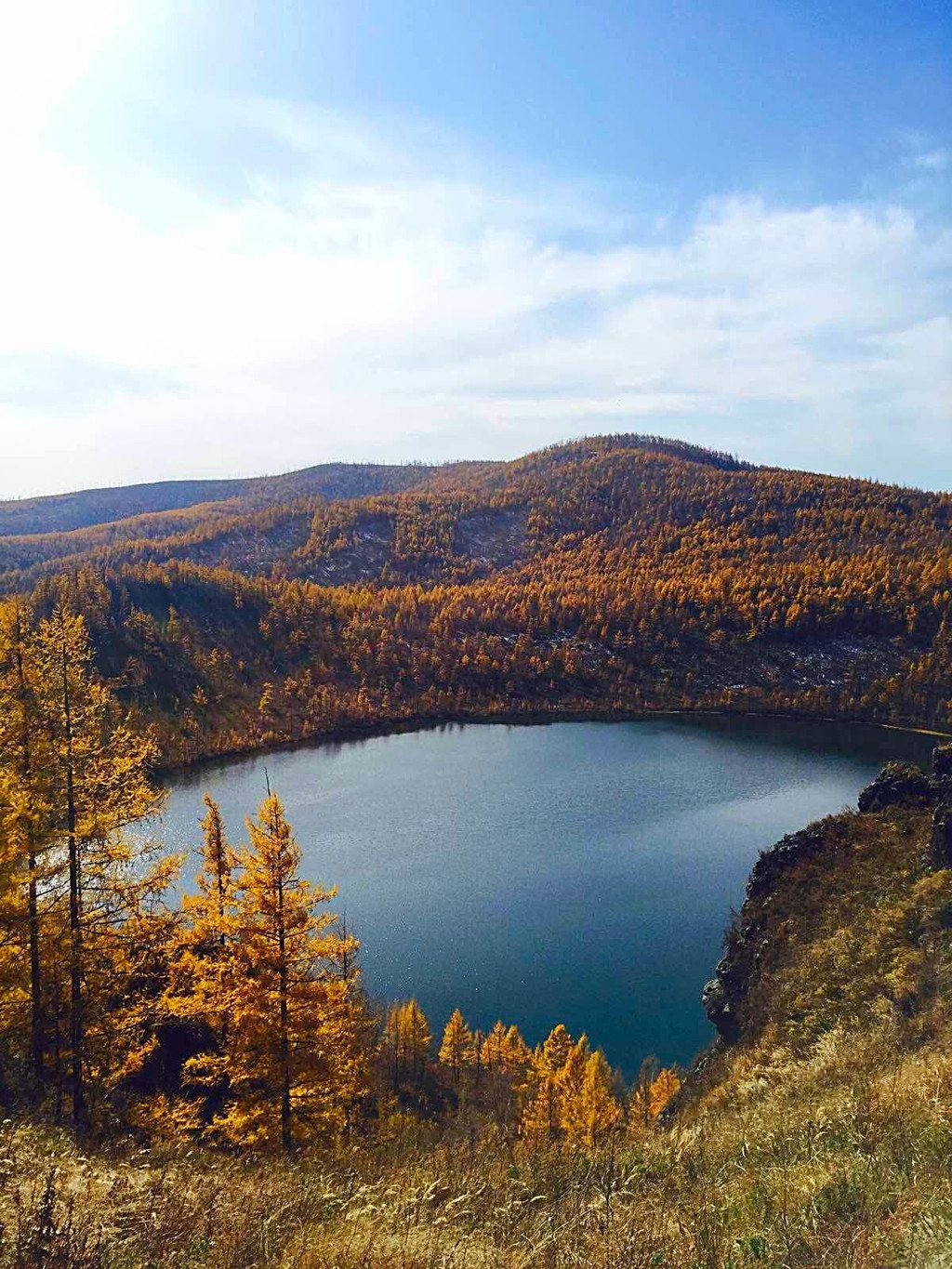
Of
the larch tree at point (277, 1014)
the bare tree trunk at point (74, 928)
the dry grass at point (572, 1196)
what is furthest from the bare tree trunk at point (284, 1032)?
the bare tree trunk at point (74, 928)

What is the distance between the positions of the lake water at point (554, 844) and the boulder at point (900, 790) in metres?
13.6

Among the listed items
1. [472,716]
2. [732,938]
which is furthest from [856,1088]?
[472,716]

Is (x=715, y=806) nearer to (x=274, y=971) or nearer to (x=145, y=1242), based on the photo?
(x=274, y=971)

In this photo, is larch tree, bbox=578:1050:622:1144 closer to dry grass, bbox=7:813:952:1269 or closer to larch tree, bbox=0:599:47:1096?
dry grass, bbox=7:813:952:1269

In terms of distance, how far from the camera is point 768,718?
388ft

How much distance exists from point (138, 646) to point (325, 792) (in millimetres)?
51525

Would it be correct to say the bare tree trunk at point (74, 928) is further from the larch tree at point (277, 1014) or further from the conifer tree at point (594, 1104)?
the conifer tree at point (594, 1104)

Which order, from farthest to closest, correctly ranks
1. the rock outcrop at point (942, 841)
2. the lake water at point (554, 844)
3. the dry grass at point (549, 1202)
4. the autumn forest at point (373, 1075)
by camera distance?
the lake water at point (554, 844) < the rock outcrop at point (942, 841) < the autumn forest at point (373, 1075) < the dry grass at point (549, 1202)

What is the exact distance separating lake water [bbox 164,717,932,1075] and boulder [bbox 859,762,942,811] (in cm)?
1357

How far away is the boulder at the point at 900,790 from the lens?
32562 mm

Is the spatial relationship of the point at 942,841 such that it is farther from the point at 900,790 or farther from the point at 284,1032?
the point at 284,1032

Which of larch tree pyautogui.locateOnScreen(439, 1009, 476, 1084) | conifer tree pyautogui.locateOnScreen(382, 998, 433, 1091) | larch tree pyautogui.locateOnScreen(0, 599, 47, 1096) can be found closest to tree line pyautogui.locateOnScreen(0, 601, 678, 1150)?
larch tree pyautogui.locateOnScreen(0, 599, 47, 1096)

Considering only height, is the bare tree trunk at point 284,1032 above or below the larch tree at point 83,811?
below

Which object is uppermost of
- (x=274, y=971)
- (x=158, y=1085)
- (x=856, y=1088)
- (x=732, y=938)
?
(x=856, y=1088)
